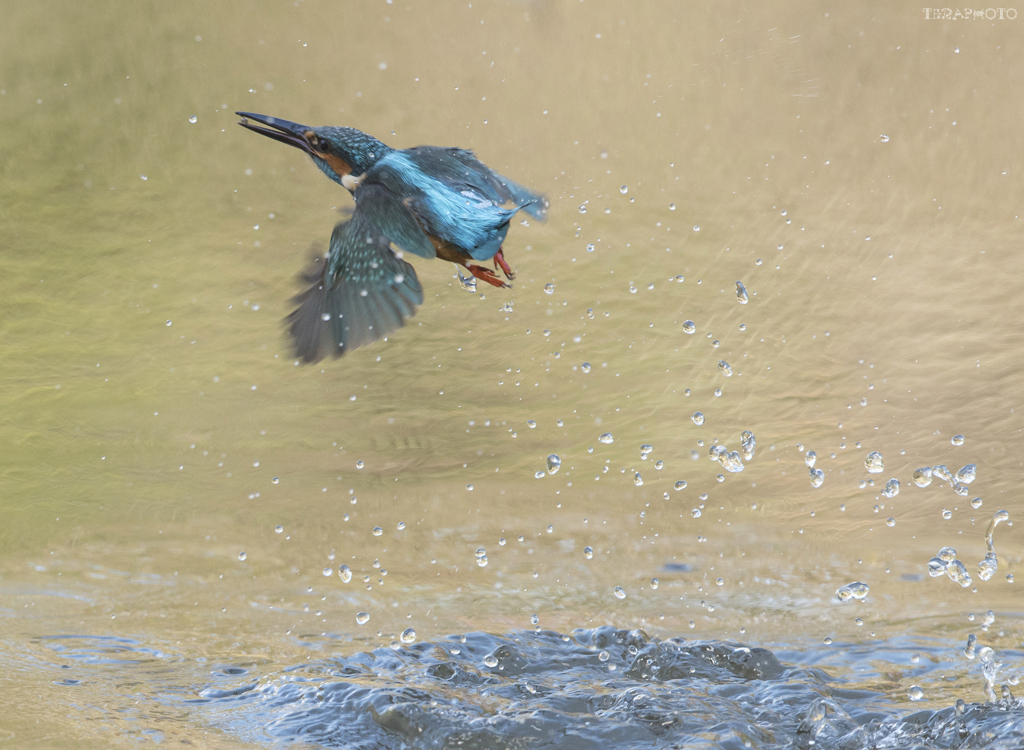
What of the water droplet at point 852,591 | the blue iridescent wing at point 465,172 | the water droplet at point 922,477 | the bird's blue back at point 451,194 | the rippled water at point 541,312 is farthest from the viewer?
the rippled water at point 541,312

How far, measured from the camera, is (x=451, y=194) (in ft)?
4.24

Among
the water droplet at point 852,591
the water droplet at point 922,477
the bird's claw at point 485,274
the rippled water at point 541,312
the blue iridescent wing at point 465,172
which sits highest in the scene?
the rippled water at point 541,312

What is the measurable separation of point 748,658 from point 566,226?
4.61ft

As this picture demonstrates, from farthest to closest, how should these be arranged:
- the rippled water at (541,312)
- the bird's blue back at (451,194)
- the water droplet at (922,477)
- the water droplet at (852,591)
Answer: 1. the rippled water at (541,312)
2. the water droplet at (922,477)
3. the water droplet at (852,591)
4. the bird's blue back at (451,194)

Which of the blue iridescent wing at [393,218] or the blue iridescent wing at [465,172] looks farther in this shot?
the blue iridescent wing at [465,172]

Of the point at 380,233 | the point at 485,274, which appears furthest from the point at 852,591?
the point at 380,233

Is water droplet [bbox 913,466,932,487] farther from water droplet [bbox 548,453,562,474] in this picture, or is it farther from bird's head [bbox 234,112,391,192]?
bird's head [bbox 234,112,391,192]

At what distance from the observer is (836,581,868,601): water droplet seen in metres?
2.08

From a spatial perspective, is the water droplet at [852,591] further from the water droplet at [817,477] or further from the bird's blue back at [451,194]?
the bird's blue back at [451,194]

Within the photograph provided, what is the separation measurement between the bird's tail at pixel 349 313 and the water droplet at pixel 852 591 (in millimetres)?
1235

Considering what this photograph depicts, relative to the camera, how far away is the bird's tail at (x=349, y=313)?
1311mm

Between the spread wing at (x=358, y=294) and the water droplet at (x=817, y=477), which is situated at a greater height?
the water droplet at (x=817, y=477)

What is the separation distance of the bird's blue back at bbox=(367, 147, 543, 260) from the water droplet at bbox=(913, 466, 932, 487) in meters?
1.28

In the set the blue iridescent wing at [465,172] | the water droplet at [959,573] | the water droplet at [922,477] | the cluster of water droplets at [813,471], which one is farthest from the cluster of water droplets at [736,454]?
Result: the blue iridescent wing at [465,172]
